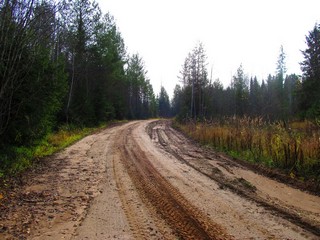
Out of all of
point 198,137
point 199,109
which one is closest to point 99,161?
point 198,137

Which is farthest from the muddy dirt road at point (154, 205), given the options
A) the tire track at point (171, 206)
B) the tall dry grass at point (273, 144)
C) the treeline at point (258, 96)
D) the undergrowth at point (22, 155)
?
the treeline at point (258, 96)

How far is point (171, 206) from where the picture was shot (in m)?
5.20

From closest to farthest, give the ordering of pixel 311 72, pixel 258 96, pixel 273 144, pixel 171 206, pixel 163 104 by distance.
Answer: pixel 171 206, pixel 273 144, pixel 311 72, pixel 258 96, pixel 163 104

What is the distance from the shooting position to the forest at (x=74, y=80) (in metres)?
8.95

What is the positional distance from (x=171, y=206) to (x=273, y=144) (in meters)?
6.17

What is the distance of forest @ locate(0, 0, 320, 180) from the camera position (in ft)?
29.4

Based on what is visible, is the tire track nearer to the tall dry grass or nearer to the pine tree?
the tall dry grass

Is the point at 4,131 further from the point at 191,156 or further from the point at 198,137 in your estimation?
the point at 198,137

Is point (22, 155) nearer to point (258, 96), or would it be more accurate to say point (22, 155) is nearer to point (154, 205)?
point (154, 205)

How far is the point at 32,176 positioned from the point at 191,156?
5973 mm

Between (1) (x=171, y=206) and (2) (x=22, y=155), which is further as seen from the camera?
(2) (x=22, y=155)

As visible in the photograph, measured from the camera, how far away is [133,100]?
58750mm

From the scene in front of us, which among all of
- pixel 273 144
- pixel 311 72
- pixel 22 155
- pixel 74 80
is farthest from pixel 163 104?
pixel 22 155

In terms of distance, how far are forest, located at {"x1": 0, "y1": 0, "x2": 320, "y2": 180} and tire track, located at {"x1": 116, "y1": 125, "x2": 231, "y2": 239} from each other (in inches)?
162
